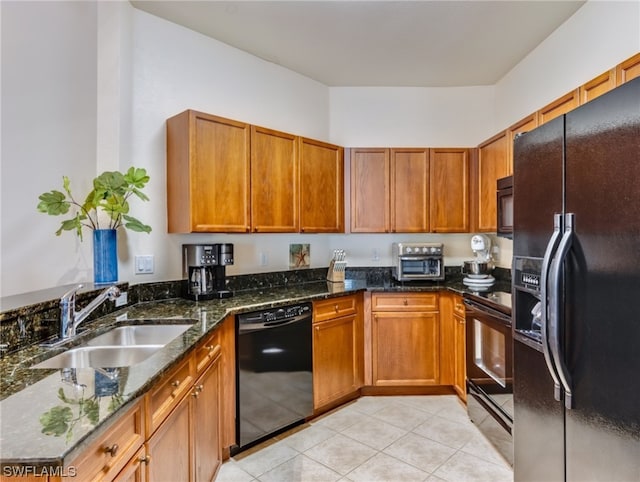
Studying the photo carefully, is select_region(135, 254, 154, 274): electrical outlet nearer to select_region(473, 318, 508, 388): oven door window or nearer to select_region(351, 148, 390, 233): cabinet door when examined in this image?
select_region(351, 148, 390, 233): cabinet door

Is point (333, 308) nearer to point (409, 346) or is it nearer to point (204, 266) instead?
point (409, 346)

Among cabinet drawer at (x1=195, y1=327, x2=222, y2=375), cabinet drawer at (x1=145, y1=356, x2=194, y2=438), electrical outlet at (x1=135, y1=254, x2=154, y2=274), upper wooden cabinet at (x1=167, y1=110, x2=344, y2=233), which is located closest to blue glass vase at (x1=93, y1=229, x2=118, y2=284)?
electrical outlet at (x1=135, y1=254, x2=154, y2=274)

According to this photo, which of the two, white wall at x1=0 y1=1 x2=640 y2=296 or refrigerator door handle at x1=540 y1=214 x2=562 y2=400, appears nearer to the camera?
refrigerator door handle at x1=540 y1=214 x2=562 y2=400

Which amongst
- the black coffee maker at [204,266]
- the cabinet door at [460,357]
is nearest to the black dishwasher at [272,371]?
the black coffee maker at [204,266]

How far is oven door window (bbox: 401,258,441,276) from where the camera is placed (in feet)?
10.6

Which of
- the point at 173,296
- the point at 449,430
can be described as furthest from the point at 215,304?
the point at 449,430

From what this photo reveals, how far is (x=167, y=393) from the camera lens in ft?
4.34

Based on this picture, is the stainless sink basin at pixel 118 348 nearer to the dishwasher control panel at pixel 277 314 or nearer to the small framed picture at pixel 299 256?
the dishwasher control panel at pixel 277 314

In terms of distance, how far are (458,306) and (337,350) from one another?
1.01 m

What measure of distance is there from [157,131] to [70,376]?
5.85 ft

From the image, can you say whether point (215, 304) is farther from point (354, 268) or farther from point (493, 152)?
point (493, 152)

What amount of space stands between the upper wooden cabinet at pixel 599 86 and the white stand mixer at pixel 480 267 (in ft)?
4.58

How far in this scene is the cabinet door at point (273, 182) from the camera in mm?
2605

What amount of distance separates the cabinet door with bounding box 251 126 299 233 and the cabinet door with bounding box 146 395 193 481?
139cm
